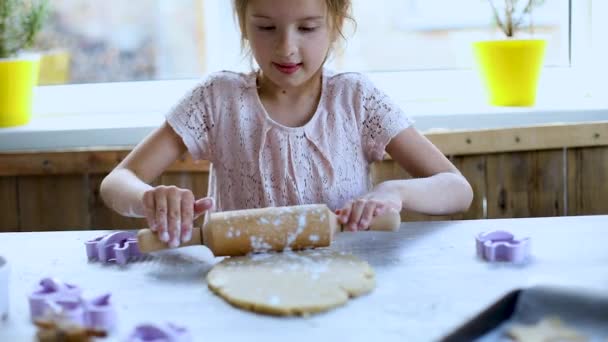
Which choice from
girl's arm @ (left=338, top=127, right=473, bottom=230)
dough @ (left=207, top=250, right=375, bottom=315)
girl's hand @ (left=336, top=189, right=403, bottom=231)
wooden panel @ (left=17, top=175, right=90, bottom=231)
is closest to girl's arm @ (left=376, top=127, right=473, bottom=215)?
girl's arm @ (left=338, top=127, right=473, bottom=230)

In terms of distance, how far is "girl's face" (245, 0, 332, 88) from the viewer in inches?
49.6

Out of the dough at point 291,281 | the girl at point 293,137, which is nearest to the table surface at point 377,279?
the dough at point 291,281

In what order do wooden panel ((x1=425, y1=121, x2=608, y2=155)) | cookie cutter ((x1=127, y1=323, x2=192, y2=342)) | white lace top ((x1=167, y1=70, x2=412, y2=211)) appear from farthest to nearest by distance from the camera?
wooden panel ((x1=425, y1=121, x2=608, y2=155)) < white lace top ((x1=167, y1=70, x2=412, y2=211)) < cookie cutter ((x1=127, y1=323, x2=192, y2=342))

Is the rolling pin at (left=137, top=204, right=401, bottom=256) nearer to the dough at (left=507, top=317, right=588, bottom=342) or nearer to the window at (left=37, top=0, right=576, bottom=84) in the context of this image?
the dough at (left=507, top=317, right=588, bottom=342)

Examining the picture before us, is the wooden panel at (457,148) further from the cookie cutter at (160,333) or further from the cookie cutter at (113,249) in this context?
the cookie cutter at (160,333)

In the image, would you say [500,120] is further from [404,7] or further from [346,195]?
[346,195]

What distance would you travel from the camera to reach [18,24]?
1864mm

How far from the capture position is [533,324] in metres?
0.89

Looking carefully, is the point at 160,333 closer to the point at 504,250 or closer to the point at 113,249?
the point at 113,249

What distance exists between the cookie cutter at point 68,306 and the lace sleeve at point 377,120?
697mm

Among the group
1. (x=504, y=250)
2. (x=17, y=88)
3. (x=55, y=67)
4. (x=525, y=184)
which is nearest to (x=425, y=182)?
(x=504, y=250)

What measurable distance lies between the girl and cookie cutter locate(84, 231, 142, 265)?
0.19 meters

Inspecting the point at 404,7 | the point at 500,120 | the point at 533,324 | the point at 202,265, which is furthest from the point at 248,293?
the point at 404,7

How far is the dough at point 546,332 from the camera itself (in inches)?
32.5
